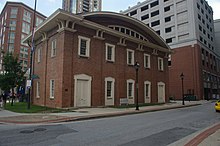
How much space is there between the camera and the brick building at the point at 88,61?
18.0 m

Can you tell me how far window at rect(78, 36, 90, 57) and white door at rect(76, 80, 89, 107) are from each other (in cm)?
287

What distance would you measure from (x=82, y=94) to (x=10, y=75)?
31.4 ft

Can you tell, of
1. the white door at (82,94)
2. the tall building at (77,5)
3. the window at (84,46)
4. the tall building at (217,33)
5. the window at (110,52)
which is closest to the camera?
the white door at (82,94)

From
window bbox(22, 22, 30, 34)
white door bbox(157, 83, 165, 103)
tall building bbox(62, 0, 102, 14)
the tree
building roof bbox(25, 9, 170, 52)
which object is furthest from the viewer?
tall building bbox(62, 0, 102, 14)

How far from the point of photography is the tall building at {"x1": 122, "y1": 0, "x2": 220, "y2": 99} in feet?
153

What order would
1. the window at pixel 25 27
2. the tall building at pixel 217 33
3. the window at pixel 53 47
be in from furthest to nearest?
1. the window at pixel 25 27
2. the tall building at pixel 217 33
3. the window at pixel 53 47

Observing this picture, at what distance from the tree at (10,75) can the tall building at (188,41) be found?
3186 centimetres

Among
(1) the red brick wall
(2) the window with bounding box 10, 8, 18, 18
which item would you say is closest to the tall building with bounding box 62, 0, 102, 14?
(2) the window with bounding box 10, 8, 18, 18

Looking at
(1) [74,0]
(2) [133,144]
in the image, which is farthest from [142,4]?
(1) [74,0]

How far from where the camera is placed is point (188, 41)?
47.7 metres

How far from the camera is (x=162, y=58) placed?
31.6 m

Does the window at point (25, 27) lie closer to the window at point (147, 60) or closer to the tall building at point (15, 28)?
the tall building at point (15, 28)

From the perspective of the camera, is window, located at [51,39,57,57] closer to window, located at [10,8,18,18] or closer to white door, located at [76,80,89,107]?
white door, located at [76,80,89,107]

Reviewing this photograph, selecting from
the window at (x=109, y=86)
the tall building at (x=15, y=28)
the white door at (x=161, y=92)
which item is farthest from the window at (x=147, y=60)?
Result: the tall building at (x=15, y=28)
